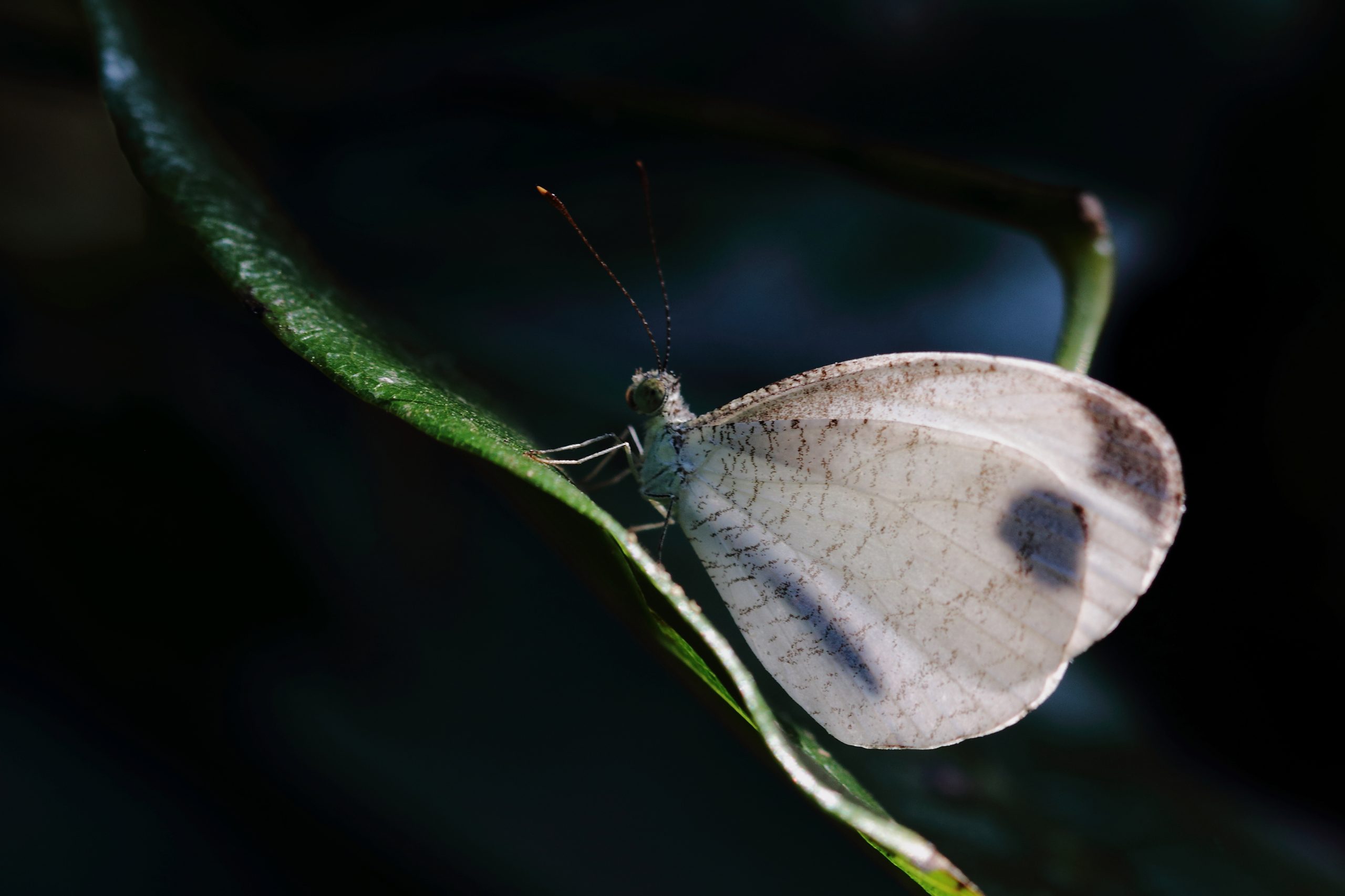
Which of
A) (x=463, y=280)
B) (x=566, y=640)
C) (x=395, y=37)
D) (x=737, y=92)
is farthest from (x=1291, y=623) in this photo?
(x=395, y=37)

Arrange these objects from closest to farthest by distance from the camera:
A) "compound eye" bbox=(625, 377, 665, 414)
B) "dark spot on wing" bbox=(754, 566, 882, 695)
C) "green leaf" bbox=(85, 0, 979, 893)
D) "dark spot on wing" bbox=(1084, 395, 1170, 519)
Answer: "green leaf" bbox=(85, 0, 979, 893) < "dark spot on wing" bbox=(1084, 395, 1170, 519) < "dark spot on wing" bbox=(754, 566, 882, 695) < "compound eye" bbox=(625, 377, 665, 414)

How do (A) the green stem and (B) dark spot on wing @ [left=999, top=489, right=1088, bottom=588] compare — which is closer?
(B) dark spot on wing @ [left=999, top=489, right=1088, bottom=588]

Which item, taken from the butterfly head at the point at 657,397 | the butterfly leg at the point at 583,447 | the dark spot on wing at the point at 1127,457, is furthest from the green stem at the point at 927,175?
the butterfly leg at the point at 583,447

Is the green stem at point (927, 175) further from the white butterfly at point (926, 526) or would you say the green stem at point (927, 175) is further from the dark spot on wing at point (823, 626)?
the dark spot on wing at point (823, 626)

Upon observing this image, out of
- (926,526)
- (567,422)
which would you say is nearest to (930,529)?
(926,526)

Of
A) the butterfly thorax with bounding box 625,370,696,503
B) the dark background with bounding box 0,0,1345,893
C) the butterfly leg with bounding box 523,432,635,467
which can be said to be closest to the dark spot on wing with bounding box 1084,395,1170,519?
the dark background with bounding box 0,0,1345,893

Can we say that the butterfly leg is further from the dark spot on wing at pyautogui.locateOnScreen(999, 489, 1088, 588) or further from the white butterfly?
the dark spot on wing at pyautogui.locateOnScreen(999, 489, 1088, 588)

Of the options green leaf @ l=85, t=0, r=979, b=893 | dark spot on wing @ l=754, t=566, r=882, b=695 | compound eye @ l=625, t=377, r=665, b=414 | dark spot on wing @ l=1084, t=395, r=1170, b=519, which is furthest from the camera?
compound eye @ l=625, t=377, r=665, b=414
